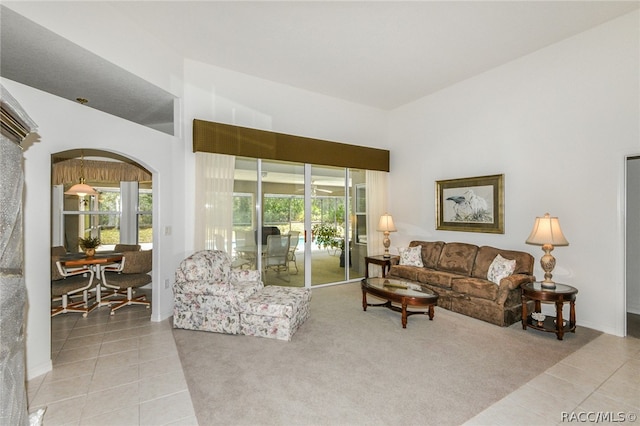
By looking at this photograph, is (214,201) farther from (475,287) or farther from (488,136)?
(488,136)

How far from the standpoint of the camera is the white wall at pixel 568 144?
371 centimetres

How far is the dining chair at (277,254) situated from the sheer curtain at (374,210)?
1933 mm

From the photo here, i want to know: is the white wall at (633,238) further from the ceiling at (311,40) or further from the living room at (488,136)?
the ceiling at (311,40)

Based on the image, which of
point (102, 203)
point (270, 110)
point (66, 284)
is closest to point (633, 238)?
point (270, 110)

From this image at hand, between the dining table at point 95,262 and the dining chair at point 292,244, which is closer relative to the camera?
the dining table at point 95,262

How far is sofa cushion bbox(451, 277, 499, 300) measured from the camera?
411 cm

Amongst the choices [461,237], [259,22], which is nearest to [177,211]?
[259,22]

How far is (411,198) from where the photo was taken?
21.0 ft

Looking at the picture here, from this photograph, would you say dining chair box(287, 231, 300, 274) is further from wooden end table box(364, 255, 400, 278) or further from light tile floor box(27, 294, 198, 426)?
light tile floor box(27, 294, 198, 426)

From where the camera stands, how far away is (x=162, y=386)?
261cm

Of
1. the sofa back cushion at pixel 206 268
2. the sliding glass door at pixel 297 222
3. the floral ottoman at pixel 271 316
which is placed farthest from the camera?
the sliding glass door at pixel 297 222

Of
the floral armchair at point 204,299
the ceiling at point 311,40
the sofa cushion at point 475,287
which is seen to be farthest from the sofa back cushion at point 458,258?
the floral armchair at point 204,299

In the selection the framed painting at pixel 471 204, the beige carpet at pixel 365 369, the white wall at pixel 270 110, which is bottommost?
the beige carpet at pixel 365 369

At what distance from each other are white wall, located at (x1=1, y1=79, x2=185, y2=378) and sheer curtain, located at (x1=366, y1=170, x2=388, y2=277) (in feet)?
13.4
